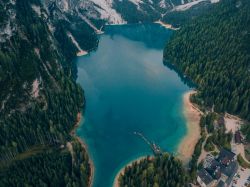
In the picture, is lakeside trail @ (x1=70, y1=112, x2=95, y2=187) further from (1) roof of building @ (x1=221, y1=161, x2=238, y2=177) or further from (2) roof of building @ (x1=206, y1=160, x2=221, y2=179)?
(1) roof of building @ (x1=221, y1=161, x2=238, y2=177)

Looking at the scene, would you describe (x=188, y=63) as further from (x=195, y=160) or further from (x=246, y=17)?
(x=195, y=160)

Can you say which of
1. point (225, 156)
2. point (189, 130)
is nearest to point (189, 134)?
point (189, 130)

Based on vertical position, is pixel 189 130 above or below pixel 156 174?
below

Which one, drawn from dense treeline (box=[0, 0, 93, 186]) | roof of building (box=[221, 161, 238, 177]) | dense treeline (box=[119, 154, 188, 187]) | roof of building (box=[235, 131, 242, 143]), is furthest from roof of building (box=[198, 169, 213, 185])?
dense treeline (box=[0, 0, 93, 186])

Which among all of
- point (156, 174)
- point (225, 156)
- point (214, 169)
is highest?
point (156, 174)

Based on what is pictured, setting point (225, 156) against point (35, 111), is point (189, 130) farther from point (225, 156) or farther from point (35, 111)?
point (35, 111)

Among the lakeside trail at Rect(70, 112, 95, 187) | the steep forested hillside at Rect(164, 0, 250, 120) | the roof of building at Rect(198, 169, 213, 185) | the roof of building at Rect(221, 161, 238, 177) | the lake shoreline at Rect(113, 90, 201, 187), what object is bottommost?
the lakeside trail at Rect(70, 112, 95, 187)
